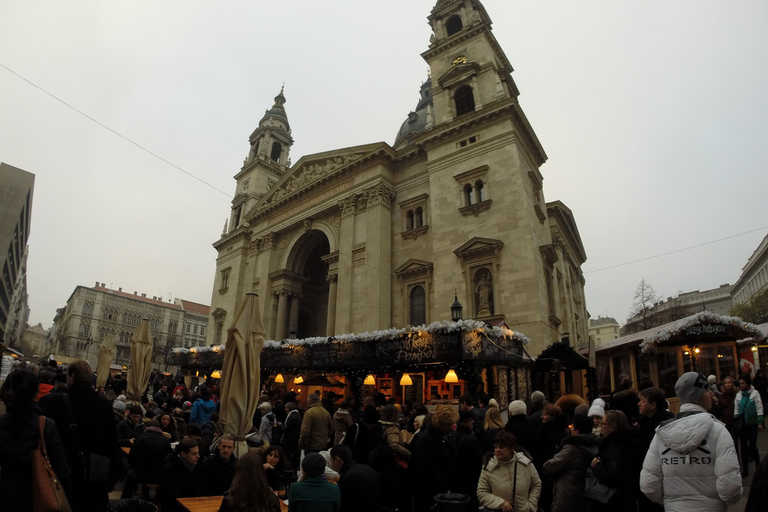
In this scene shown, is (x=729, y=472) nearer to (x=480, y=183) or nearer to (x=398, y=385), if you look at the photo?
(x=398, y=385)

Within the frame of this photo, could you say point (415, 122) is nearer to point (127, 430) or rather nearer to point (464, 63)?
point (464, 63)

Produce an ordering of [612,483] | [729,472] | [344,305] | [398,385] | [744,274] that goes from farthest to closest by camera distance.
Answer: [744,274]
[344,305]
[398,385]
[612,483]
[729,472]

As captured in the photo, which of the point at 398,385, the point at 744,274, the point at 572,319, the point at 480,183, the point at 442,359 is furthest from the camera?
the point at 744,274

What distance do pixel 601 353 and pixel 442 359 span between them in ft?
32.9

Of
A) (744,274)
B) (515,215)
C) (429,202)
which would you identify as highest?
(744,274)

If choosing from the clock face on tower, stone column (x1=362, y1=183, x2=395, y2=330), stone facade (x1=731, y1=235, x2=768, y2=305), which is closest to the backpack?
stone column (x1=362, y1=183, x2=395, y2=330)

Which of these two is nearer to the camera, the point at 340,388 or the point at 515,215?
the point at 340,388

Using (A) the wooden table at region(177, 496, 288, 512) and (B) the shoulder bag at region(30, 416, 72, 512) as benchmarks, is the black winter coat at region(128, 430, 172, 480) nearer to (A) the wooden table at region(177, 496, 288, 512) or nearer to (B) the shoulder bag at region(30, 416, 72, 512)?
(A) the wooden table at region(177, 496, 288, 512)

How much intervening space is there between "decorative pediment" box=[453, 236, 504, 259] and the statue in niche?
3.20 ft

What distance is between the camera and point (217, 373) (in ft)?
82.5

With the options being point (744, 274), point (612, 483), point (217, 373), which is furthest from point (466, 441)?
point (744, 274)

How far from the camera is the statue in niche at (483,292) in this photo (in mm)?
21859

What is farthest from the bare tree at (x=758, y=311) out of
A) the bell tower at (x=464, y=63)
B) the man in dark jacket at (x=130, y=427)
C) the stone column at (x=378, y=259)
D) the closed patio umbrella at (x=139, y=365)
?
the man in dark jacket at (x=130, y=427)

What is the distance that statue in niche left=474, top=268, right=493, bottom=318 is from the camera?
21.9 metres
